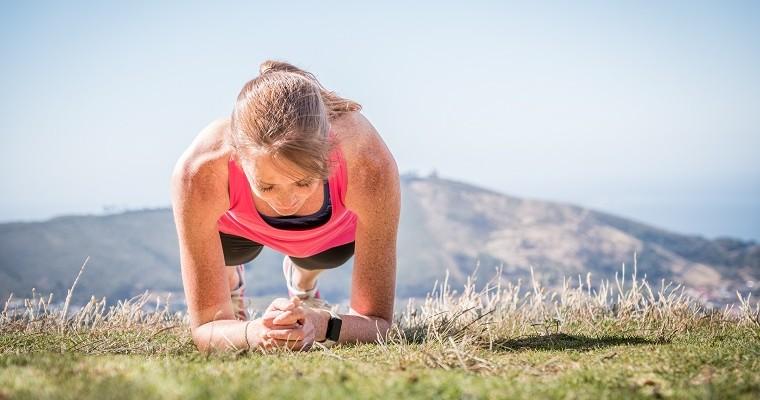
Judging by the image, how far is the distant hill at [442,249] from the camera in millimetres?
46750

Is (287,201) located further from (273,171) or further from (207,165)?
(207,165)

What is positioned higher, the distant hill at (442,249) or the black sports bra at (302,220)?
the black sports bra at (302,220)

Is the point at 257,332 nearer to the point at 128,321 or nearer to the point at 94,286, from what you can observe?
the point at 128,321

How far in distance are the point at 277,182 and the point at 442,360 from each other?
120cm

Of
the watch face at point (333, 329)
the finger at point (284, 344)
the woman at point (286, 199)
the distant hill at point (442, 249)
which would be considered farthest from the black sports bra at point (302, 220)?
the distant hill at point (442, 249)

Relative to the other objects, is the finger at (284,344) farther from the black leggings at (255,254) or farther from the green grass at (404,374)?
the black leggings at (255,254)

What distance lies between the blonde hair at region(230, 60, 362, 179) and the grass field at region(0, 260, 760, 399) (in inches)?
38.5

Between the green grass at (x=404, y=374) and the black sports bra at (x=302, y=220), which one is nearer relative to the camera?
the green grass at (x=404, y=374)

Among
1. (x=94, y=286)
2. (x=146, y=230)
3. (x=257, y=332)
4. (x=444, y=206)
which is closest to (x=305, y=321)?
(x=257, y=332)

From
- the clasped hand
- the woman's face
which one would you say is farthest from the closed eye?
the clasped hand

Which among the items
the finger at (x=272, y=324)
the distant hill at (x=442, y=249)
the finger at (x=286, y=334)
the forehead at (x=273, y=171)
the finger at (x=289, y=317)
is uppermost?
the forehead at (x=273, y=171)

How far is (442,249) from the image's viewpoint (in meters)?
55.4

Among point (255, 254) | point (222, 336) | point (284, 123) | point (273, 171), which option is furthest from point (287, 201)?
point (255, 254)

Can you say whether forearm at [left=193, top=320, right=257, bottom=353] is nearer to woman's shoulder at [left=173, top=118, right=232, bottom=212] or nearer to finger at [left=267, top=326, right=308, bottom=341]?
finger at [left=267, top=326, right=308, bottom=341]
